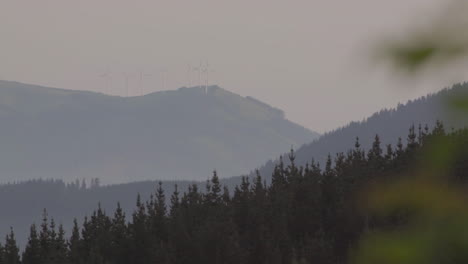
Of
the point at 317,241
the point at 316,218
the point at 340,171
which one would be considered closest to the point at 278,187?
the point at 340,171

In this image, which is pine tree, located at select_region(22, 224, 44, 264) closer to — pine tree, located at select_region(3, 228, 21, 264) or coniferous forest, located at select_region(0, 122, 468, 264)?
coniferous forest, located at select_region(0, 122, 468, 264)

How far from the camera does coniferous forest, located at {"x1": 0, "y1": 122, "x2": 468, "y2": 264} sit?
110375mm

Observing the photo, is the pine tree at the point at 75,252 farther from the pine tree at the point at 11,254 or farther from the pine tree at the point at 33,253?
the pine tree at the point at 11,254

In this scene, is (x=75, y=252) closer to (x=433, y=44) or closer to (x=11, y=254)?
(x=11, y=254)

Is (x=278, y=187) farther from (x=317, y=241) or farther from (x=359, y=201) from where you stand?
(x=359, y=201)

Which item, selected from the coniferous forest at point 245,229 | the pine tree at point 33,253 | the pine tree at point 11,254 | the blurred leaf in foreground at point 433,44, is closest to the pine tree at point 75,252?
→ the coniferous forest at point 245,229

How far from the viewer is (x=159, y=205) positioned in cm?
13875

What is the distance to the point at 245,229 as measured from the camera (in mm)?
128250

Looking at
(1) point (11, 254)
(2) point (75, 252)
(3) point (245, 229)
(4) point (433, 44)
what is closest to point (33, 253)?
(1) point (11, 254)

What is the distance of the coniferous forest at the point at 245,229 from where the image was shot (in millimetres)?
110375

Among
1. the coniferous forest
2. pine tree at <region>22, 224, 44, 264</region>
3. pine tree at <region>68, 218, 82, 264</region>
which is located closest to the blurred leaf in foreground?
the coniferous forest

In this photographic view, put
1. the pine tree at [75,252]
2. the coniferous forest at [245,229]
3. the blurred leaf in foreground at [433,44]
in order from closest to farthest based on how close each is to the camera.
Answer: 1. the blurred leaf in foreground at [433,44]
2. the coniferous forest at [245,229]
3. the pine tree at [75,252]

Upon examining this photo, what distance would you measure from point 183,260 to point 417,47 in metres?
115

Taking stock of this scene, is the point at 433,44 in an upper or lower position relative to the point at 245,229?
lower
